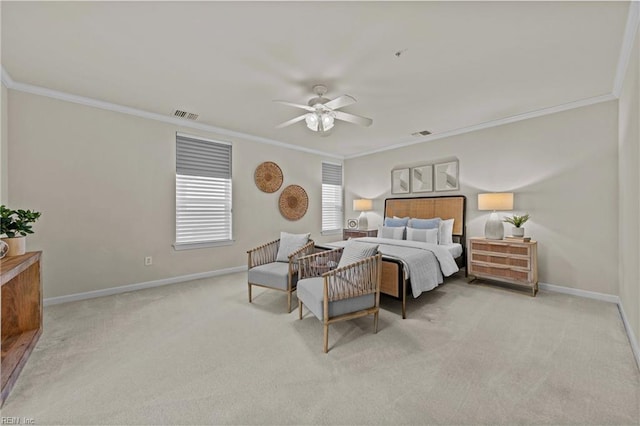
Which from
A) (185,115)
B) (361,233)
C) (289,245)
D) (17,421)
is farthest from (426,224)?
(17,421)

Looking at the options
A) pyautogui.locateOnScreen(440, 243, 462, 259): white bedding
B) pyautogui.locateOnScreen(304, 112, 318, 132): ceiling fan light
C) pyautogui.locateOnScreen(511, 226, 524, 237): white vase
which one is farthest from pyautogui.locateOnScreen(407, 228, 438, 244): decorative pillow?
pyautogui.locateOnScreen(304, 112, 318, 132): ceiling fan light

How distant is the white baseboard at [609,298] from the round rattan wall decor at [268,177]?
15.8 ft

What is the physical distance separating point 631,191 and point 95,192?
19.9 feet

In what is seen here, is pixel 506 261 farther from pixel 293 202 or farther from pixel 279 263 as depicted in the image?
pixel 293 202

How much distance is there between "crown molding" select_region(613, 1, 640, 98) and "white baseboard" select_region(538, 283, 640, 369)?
253 centimetres

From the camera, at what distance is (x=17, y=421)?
1.58 m

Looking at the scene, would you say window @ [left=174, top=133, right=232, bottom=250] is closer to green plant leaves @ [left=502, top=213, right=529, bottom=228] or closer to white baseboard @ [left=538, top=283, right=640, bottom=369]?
green plant leaves @ [left=502, top=213, right=529, bottom=228]

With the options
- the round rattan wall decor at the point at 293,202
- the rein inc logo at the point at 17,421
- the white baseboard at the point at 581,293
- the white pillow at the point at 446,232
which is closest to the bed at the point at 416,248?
the white pillow at the point at 446,232

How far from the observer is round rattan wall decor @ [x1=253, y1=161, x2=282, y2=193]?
5.35 meters

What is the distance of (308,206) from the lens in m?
6.27

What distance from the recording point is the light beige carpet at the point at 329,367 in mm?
1651

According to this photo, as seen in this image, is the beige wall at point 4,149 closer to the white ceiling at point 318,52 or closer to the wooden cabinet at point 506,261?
the white ceiling at point 318,52

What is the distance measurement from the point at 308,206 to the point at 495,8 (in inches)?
187

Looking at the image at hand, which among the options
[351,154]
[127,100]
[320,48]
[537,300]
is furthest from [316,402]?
[351,154]
